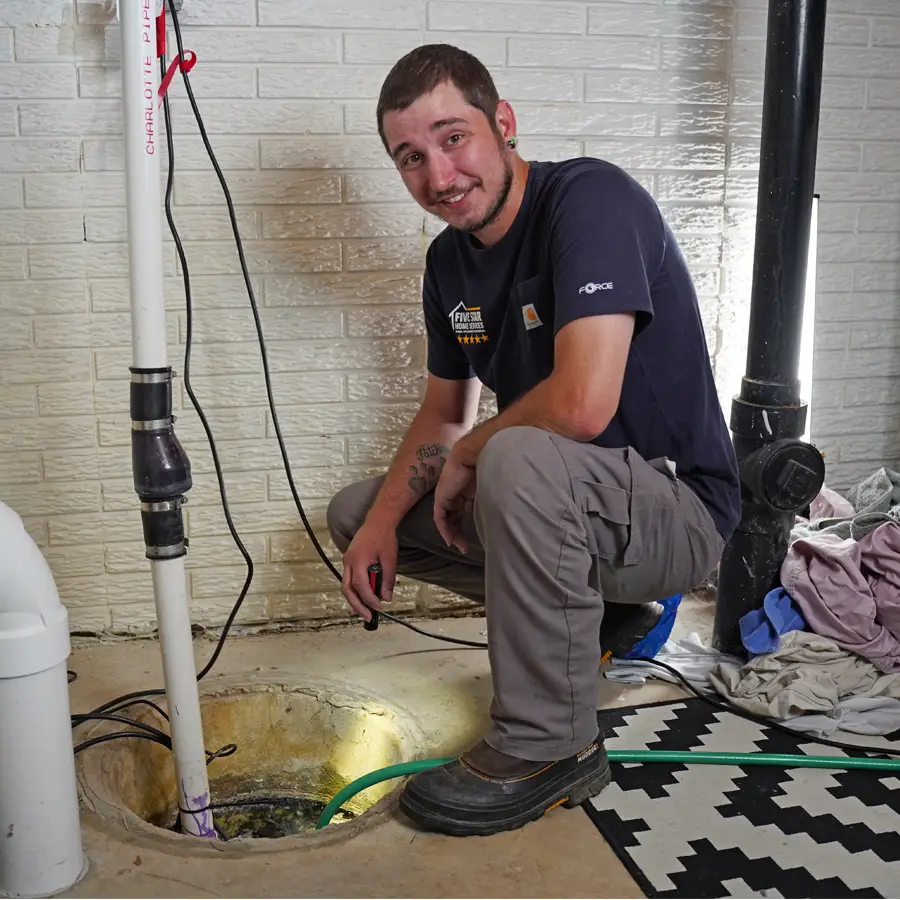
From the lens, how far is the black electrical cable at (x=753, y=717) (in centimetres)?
179

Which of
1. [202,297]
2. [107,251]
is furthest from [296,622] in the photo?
[107,251]

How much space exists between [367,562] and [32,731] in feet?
2.25

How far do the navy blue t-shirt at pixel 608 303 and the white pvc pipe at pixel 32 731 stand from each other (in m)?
0.86

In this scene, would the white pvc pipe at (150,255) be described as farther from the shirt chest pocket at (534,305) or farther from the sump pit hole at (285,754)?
the shirt chest pocket at (534,305)

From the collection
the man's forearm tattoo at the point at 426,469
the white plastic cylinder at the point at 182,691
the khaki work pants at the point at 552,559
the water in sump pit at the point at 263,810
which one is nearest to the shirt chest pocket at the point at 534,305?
the khaki work pants at the point at 552,559

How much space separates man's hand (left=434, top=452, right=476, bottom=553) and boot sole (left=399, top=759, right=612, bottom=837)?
45 centimetres

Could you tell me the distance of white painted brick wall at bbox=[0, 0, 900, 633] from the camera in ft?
7.02

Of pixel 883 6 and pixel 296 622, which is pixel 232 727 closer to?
pixel 296 622

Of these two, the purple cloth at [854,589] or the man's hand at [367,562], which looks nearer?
the man's hand at [367,562]

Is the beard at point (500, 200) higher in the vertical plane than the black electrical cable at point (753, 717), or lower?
higher

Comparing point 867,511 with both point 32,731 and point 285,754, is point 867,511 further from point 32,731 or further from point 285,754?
point 32,731

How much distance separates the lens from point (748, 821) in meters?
1.57

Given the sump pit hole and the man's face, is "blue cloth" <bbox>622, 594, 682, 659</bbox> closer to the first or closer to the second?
the sump pit hole

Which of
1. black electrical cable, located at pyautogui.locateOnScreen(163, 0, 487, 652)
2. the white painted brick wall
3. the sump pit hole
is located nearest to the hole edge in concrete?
the sump pit hole
